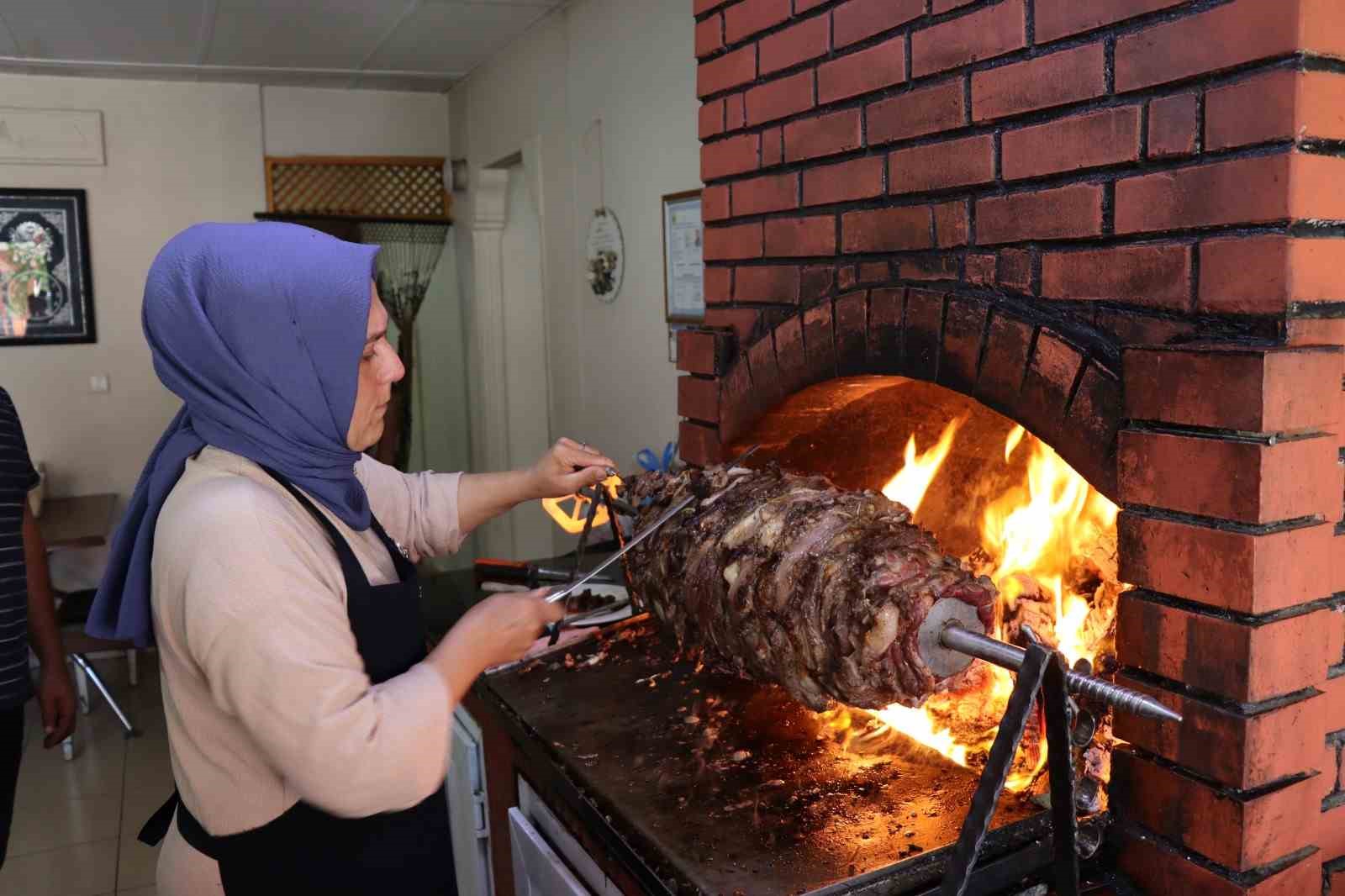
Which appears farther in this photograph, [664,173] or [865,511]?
[664,173]

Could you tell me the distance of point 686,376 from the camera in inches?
97.3

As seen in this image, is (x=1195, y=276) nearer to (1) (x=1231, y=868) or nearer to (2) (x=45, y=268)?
(1) (x=1231, y=868)

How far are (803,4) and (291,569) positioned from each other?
1407 mm

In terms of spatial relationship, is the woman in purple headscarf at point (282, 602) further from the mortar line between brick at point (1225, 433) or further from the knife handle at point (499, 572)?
the knife handle at point (499, 572)

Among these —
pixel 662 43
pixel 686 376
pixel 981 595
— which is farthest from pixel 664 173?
pixel 981 595

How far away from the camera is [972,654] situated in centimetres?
135

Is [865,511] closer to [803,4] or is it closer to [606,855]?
[606,855]

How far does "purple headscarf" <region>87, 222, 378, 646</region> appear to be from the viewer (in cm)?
144

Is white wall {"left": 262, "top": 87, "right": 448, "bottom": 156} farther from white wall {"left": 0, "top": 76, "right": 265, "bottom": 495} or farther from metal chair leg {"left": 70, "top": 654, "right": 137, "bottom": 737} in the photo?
metal chair leg {"left": 70, "top": 654, "right": 137, "bottom": 737}

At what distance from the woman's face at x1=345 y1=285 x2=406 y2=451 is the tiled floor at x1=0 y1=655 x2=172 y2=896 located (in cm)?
259

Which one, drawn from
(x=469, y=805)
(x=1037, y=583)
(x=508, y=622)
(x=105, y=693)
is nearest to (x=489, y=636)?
(x=508, y=622)

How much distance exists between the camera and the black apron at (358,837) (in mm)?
1548

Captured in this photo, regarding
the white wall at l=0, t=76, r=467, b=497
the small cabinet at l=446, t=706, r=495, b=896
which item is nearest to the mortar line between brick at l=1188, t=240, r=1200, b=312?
the small cabinet at l=446, t=706, r=495, b=896

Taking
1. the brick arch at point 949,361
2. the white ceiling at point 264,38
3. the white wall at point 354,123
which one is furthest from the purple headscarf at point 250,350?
the white wall at point 354,123
